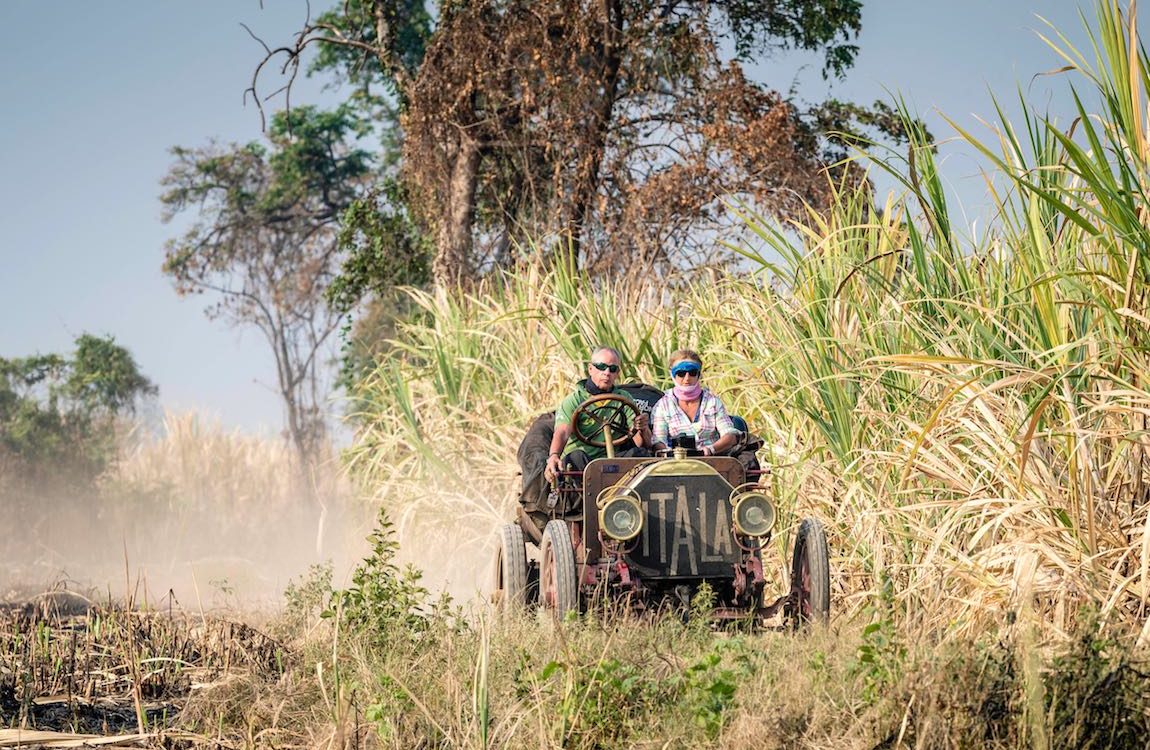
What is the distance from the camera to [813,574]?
6.32m

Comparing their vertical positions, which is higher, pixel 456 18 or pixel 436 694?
pixel 456 18

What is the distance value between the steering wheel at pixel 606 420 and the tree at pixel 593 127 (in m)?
5.97

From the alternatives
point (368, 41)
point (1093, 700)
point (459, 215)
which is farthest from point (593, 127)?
point (1093, 700)

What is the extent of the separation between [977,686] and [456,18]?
12.8m

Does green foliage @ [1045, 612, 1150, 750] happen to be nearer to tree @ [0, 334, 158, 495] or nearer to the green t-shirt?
the green t-shirt

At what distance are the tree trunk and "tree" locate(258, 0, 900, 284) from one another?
2cm

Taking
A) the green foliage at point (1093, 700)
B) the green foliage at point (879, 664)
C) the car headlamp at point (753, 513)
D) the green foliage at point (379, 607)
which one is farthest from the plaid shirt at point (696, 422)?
the green foliage at point (1093, 700)

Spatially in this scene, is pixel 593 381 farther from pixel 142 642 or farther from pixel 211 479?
pixel 211 479

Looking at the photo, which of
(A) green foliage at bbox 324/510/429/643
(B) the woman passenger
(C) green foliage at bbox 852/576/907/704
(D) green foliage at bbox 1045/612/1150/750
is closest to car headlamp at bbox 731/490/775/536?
(B) the woman passenger

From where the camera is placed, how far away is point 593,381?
25.4 ft

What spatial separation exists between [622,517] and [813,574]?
3.06 ft

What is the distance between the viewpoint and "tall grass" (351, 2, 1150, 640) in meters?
5.40

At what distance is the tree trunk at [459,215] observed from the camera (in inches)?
626

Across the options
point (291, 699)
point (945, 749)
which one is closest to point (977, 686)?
point (945, 749)
